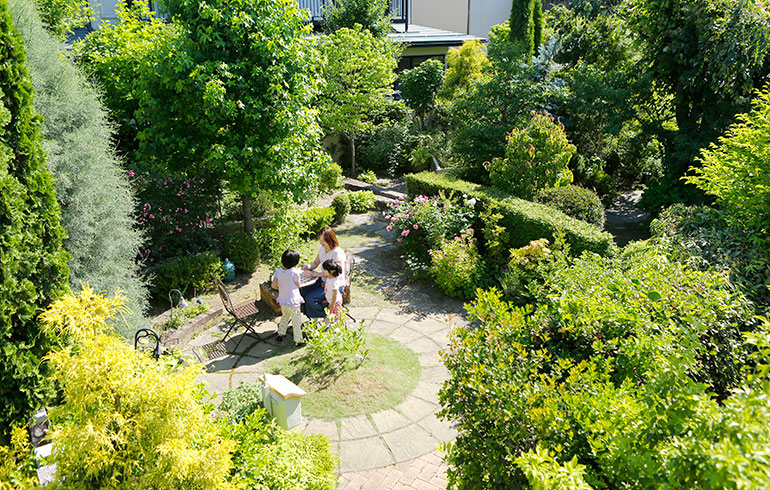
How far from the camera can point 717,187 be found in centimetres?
643

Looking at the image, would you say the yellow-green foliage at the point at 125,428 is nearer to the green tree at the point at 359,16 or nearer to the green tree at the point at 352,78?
the green tree at the point at 352,78

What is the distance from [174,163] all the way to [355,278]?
4.06 metres

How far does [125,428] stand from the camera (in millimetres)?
2742

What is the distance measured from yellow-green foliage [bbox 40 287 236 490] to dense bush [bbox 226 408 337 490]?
0.65m

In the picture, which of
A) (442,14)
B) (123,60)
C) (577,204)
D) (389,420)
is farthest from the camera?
(442,14)

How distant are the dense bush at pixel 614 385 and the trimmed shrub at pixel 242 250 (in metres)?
6.34

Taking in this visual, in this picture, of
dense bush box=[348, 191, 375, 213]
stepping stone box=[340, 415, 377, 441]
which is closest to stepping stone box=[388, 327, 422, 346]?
stepping stone box=[340, 415, 377, 441]

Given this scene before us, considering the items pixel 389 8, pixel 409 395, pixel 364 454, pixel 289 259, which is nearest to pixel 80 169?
pixel 289 259

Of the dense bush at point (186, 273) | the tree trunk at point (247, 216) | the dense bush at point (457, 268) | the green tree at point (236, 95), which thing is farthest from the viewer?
the tree trunk at point (247, 216)

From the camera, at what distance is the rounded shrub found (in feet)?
39.7

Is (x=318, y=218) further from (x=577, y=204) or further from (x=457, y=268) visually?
(x=577, y=204)

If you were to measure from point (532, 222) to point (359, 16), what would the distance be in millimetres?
12018

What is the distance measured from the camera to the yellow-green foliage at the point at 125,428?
2.68m

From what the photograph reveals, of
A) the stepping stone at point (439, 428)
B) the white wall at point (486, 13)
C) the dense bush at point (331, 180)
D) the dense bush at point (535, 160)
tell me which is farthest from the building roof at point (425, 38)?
the stepping stone at point (439, 428)
